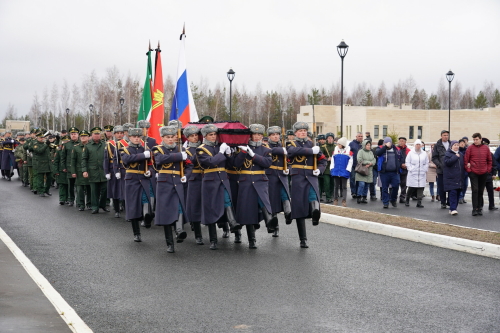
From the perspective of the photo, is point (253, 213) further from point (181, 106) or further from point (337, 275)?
point (181, 106)

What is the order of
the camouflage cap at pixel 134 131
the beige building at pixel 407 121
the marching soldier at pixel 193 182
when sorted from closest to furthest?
the marching soldier at pixel 193 182 < the camouflage cap at pixel 134 131 < the beige building at pixel 407 121

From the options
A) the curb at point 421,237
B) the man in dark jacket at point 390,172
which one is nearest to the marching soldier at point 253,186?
the curb at point 421,237

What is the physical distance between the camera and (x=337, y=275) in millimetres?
8172

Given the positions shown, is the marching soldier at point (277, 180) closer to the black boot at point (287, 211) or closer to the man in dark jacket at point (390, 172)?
the black boot at point (287, 211)

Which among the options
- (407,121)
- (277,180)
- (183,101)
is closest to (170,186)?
(277,180)

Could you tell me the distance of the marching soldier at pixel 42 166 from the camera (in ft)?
68.0

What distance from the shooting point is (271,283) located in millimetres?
7742

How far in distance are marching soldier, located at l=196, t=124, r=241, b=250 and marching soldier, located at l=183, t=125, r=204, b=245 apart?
0.35 meters

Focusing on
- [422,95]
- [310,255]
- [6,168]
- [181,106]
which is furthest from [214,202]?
[422,95]

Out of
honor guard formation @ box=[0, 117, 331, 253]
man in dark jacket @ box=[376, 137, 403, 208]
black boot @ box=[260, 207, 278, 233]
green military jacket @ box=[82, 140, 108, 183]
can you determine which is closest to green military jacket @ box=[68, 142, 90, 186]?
green military jacket @ box=[82, 140, 108, 183]

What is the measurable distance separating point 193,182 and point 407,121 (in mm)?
76855

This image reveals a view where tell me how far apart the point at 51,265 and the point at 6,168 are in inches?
882

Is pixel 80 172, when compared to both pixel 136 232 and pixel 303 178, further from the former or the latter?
pixel 303 178

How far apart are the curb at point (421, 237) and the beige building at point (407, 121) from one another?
68.8 meters
